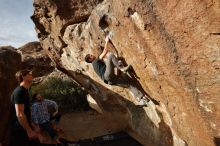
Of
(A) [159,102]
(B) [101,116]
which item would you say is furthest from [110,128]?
(A) [159,102]

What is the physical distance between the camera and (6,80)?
15.0 meters

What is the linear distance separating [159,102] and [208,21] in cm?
400

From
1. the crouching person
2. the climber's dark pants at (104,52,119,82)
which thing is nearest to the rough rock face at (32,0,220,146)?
the climber's dark pants at (104,52,119,82)

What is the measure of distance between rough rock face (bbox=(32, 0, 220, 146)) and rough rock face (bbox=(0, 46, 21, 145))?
3.38 meters

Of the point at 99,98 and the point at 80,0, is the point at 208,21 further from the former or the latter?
the point at 99,98

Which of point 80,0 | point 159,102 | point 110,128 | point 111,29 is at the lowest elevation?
point 110,128

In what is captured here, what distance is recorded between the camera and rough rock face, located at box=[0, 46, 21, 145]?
539 inches

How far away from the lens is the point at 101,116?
70.5ft

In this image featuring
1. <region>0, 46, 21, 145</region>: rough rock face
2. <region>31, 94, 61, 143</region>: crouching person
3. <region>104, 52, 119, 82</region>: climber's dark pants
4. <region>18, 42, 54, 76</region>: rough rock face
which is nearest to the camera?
<region>31, 94, 61, 143</region>: crouching person

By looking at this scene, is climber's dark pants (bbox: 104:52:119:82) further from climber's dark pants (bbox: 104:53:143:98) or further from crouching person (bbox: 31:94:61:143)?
crouching person (bbox: 31:94:61:143)

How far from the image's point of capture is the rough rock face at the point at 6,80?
539 inches

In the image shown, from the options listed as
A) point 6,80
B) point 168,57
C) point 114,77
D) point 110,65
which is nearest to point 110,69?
point 110,65

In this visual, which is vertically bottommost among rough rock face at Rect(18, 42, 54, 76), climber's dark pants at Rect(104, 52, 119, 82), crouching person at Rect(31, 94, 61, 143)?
crouching person at Rect(31, 94, 61, 143)

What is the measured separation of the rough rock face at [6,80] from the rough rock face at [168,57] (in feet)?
11.1
